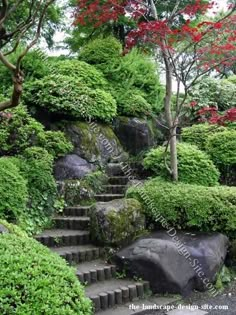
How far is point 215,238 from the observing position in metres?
5.84

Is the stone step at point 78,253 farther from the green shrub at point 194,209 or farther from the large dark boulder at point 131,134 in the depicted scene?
the large dark boulder at point 131,134

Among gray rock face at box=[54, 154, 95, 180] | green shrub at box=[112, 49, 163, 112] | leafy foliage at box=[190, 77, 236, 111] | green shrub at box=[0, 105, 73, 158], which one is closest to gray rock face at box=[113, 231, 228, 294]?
gray rock face at box=[54, 154, 95, 180]

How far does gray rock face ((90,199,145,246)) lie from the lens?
5.67 m

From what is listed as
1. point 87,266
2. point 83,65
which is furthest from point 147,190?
point 83,65

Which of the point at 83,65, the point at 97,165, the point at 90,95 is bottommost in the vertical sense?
the point at 97,165

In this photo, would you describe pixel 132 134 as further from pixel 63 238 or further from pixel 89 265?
pixel 89 265

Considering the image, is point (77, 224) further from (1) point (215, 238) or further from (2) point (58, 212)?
(1) point (215, 238)

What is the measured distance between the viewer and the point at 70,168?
768 cm

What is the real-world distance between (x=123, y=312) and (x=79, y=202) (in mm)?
3064

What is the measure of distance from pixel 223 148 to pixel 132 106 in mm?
2452

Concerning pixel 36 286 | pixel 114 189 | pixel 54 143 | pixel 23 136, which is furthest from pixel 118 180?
pixel 36 286

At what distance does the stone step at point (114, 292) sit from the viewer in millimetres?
4609

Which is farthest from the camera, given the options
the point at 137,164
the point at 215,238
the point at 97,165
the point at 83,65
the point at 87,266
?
the point at 83,65

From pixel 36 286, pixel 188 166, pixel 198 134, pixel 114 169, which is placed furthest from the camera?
pixel 198 134
